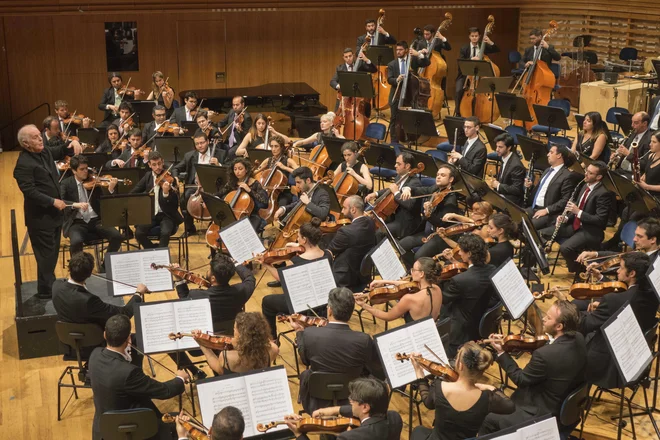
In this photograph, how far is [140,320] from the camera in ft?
17.5

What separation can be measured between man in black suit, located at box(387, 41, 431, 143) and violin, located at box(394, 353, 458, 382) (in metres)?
7.80

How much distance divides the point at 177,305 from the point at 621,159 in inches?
248

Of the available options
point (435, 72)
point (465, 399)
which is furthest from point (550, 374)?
point (435, 72)

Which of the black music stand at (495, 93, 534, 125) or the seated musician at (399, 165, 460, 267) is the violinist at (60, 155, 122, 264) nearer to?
the seated musician at (399, 165, 460, 267)

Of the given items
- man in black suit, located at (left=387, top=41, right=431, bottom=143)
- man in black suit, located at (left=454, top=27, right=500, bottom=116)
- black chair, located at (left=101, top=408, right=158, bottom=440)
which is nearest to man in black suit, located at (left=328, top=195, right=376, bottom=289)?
black chair, located at (left=101, top=408, right=158, bottom=440)

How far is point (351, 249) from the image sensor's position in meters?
7.09

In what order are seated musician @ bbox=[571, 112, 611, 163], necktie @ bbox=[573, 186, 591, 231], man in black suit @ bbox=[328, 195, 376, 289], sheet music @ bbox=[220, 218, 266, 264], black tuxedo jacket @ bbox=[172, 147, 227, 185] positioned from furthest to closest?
1. black tuxedo jacket @ bbox=[172, 147, 227, 185]
2. seated musician @ bbox=[571, 112, 611, 163]
3. necktie @ bbox=[573, 186, 591, 231]
4. man in black suit @ bbox=[328, 195, 376, 289]
5. sheet music @ bbox=[220, 218, 266, 264]

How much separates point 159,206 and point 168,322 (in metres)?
3.55

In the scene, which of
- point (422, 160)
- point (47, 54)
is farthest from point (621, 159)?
point (47, 54)

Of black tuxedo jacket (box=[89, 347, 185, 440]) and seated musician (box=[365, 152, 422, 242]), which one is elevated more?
seated musician (box=[365, 152, 422, 242])

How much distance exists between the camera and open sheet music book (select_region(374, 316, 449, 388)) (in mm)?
4762

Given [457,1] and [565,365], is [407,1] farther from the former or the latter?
[565,365]

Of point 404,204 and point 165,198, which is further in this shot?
point 165,198

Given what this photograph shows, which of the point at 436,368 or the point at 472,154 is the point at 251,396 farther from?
the point at 472,154
